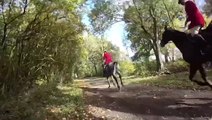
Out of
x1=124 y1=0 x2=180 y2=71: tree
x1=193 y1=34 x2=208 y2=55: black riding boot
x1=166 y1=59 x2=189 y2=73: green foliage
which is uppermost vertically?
x1=124 y1=0 x2=180 y2=71: tree

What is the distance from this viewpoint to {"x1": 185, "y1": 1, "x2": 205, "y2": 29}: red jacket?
452 inches

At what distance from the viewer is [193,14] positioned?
11539 mm

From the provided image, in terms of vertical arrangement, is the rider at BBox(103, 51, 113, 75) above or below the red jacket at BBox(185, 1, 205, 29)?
below

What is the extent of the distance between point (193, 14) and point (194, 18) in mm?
148

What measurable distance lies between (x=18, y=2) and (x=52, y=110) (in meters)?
4.66

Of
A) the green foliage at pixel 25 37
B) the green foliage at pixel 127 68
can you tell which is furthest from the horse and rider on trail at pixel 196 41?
the green foliage at pixel 127 68

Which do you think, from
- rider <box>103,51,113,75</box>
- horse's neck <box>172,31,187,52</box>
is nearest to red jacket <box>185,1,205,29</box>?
horse's neck <box>172,31,187,52</box>

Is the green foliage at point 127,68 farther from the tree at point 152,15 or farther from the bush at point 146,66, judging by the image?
the tree at point 152,15

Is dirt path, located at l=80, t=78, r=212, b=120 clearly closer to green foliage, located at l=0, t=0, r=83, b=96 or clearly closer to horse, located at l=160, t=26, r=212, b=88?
horse, located at l=160, t=26, r=212, b=88

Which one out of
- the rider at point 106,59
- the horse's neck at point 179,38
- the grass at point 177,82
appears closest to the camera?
the horse's neck at point 179,38

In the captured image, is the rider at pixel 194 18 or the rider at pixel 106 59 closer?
the rider at pixel 194 18

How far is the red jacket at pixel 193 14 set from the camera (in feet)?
37.7

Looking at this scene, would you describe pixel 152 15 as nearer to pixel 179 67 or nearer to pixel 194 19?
pixel 179 67

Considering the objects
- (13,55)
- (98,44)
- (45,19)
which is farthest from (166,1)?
(98,44)
